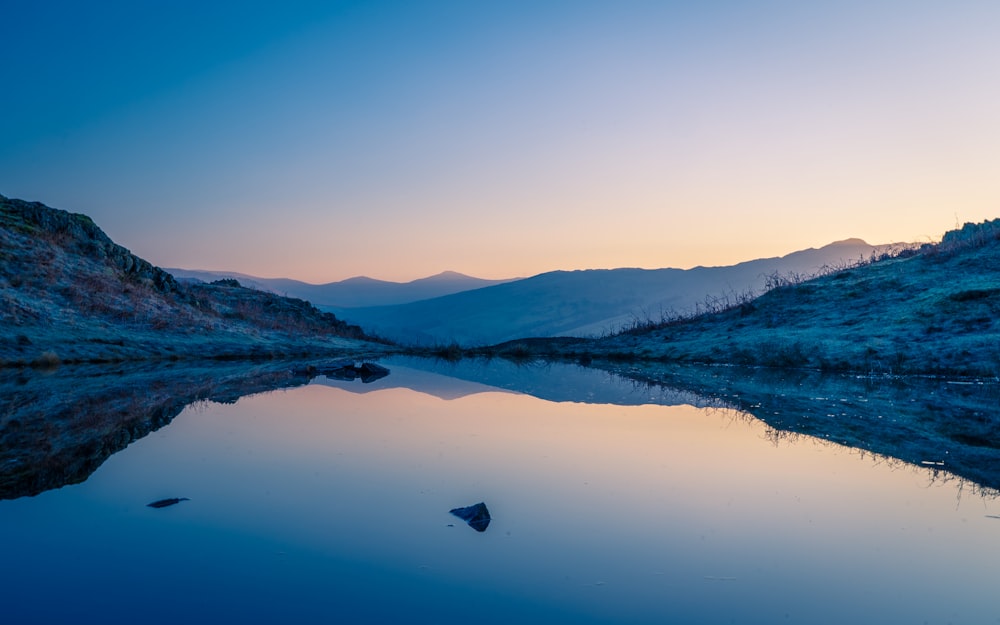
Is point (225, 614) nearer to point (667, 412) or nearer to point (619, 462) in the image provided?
point (619, 462)

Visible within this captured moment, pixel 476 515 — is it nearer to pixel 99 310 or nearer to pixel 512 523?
pixel 512 523

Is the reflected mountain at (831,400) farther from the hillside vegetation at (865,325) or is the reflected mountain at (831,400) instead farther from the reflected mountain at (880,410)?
the hillside vegetation at (865,325)

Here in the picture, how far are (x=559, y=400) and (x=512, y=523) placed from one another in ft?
32.2

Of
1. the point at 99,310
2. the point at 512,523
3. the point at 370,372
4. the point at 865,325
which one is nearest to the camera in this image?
the point at 512,523

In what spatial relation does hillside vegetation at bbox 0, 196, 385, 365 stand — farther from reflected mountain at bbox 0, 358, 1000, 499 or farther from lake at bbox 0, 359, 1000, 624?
lake at bbox 0, 359, 1000, 624

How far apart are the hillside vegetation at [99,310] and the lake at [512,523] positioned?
11.7m

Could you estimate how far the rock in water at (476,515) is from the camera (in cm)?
620

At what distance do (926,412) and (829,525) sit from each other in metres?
8.92

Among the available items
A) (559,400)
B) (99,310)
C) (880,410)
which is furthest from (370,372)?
(880,410)

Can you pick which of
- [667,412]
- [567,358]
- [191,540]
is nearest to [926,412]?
[667,412]

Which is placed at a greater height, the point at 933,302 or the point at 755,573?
the point at 933,302

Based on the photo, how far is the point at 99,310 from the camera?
26.7 meters

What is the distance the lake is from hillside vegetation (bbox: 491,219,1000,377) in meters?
9.95

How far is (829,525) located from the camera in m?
6.42
